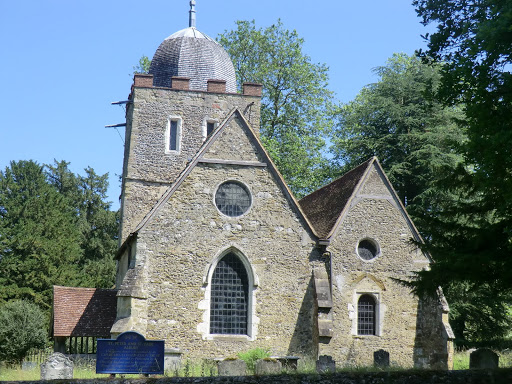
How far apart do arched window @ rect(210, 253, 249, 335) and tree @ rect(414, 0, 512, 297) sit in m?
7.24

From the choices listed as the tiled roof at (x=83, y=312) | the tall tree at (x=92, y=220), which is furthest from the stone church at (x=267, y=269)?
the tall tree at (x=92, y=220)

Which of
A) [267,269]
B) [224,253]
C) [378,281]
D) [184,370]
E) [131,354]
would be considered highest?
[224,253]

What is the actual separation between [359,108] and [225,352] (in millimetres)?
21295

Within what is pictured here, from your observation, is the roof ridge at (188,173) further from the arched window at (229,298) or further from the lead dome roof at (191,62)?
the lead dome roof at (191,62)

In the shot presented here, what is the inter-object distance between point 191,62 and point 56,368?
21453 mm

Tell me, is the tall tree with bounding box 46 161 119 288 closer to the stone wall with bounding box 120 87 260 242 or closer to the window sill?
the stone wall with bounding box 120 87 260 242

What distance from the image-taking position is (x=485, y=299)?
1184 inches

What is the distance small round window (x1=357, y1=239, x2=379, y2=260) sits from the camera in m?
23.7

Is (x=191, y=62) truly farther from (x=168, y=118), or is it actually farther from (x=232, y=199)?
(x=232, y=199)

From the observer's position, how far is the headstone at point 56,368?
15.6m

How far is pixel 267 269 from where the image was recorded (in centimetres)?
2273

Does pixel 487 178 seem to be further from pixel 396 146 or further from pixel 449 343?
pixel 396 146

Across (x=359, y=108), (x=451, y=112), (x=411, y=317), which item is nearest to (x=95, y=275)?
(x=359, y=108)

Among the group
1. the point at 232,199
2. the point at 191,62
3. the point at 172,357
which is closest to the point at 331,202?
the point at 232,199
